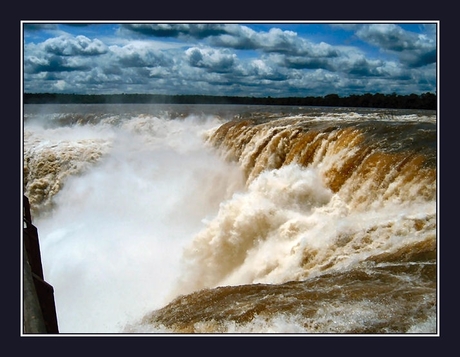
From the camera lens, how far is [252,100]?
5953 mm

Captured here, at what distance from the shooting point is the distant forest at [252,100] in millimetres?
5404

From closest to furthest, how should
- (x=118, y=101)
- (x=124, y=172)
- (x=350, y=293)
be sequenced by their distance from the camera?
1. (x=350, y=293)
2. (x=118, y=101)
3. (x=124, y=172)

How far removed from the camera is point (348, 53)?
5.41 m

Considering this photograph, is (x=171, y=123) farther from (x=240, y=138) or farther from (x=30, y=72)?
(x=30, y=72)

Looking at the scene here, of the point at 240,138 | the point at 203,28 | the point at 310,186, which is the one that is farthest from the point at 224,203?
the point at 240,138

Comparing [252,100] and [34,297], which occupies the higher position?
[252,100]

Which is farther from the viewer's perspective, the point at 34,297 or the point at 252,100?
the point at 252,100

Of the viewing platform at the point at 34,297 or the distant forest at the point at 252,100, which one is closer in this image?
the viewing platform at the point at 34,297

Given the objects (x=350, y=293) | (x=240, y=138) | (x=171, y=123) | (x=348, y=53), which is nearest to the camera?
(x=350, y=293)

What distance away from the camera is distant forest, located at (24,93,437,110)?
5404 mm

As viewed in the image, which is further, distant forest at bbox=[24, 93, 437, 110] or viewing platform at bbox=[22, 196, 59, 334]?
distant forest at bbox=[24, 93, 437, 110]

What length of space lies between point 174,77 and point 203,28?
64cm

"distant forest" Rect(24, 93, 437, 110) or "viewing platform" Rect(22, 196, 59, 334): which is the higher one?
"distant forest" Rect(24, 93, 437, 110)

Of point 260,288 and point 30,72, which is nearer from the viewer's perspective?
point 260,288
